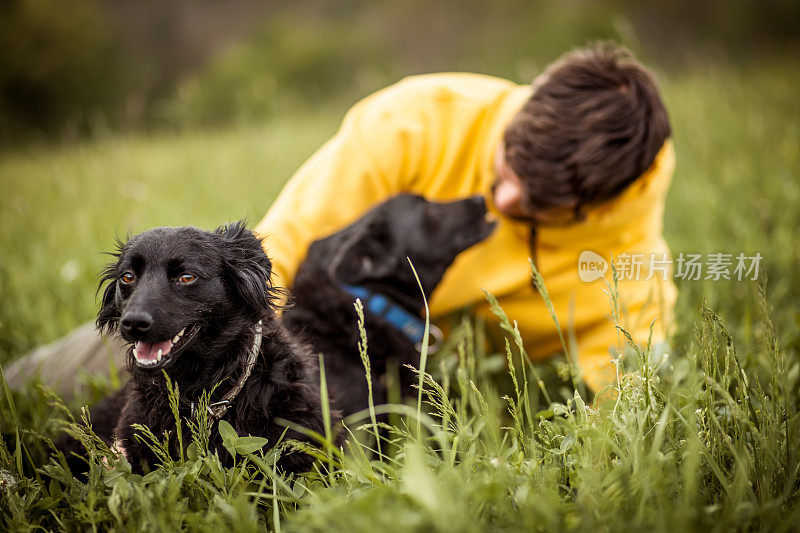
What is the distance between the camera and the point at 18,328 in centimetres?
319

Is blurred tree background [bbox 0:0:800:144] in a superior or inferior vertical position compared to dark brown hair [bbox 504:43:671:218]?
superior

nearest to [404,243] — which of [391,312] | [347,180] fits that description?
[391,312]

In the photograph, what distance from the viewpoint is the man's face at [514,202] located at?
247 cm

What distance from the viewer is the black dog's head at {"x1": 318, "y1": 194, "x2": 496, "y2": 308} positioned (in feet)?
7.89

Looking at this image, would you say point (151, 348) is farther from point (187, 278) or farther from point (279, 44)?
point (279, 44)

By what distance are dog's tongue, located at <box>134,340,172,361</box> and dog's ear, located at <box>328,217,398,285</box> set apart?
1.00 m

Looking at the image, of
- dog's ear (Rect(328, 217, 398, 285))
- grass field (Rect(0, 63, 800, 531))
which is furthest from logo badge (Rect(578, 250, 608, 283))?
dog's ear (Rect(328, 217, 398, 285))

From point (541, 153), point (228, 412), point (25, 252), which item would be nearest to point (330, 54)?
point (25, 252)

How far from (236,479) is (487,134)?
7.39 ft

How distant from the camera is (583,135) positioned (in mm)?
2287

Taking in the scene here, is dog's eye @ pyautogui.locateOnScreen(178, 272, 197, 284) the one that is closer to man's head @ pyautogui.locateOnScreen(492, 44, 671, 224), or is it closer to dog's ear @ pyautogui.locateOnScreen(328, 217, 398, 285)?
dog's ear @ pyautogui.locateOnScreen(328, 217, 398, 285)

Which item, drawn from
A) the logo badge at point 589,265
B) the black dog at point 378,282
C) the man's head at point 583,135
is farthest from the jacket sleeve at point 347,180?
the logo badge at point 589,265

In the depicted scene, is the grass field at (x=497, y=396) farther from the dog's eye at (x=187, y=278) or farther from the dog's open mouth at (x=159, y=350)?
the dog's eye at (x=187, y=278)

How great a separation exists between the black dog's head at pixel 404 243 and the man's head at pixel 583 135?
0.28 meters
